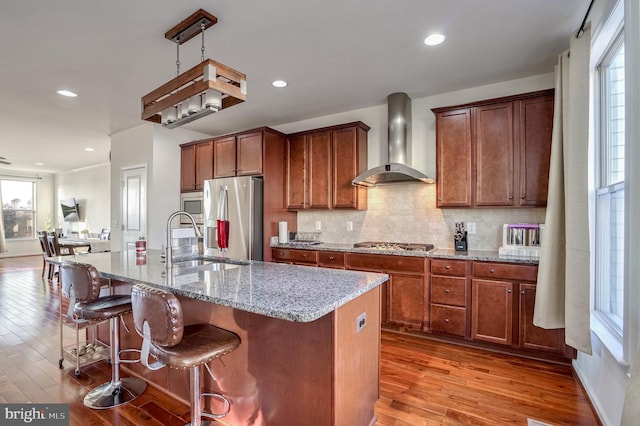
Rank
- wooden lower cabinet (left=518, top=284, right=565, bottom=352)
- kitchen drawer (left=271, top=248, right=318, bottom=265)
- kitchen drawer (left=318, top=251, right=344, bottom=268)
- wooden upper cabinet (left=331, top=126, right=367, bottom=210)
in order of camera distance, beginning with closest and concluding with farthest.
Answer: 1. wooden lower cabinet (left=518, top=284, right=565, bottom=352)
2. kitchen drawer (left=318, top=251, right=344, bottom=268)
3. kitchen drawer (left=271, top=248, right=318, bottom=265)
4. wooden upper cabinet (left=331, top=126, right=367, bottom=210)

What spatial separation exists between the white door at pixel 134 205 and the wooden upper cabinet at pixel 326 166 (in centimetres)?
226

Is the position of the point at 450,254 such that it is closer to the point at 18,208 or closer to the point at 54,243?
the point at 54,243

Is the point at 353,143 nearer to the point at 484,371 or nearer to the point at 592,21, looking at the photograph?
the point at 592,21

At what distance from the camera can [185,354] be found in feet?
4.81

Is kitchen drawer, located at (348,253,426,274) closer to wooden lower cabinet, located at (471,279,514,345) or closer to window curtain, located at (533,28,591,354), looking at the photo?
wooden lower cabinet, located at (471,279,514,345)

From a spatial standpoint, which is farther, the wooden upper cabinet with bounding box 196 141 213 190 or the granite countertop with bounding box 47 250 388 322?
the wooden upper cabinet with bounding box 196 141 213 190

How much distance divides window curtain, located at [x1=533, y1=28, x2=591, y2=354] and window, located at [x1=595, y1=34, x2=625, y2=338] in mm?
147

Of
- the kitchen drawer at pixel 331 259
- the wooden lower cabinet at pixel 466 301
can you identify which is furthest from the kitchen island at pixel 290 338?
the kitchen drawer at pixel 331 259

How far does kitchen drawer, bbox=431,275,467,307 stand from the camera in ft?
9.74

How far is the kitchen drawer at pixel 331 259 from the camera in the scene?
3617mm

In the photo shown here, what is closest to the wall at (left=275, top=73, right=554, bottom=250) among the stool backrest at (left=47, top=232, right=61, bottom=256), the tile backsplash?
the tile backsplash

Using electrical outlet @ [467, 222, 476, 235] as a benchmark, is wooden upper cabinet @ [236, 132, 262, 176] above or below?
above

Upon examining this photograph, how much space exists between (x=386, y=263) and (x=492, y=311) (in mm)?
1031

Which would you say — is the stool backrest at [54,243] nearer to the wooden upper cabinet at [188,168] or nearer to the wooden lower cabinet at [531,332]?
the wooden upper cabinet at [188,168]
